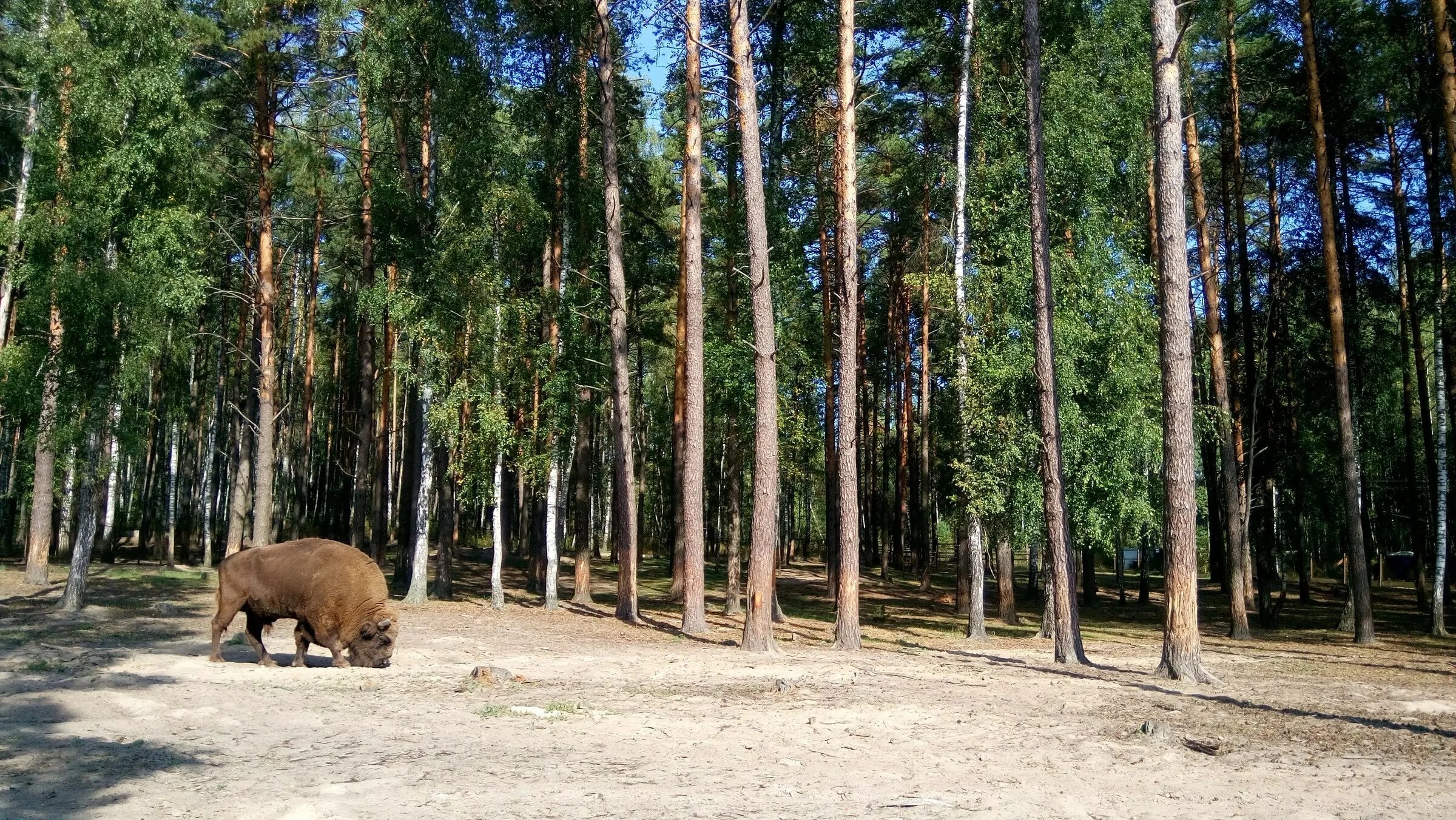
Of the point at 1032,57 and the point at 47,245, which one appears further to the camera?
the point at 47,245

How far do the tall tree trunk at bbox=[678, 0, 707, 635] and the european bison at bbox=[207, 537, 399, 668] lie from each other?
6.31m

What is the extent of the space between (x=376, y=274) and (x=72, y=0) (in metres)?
14.8

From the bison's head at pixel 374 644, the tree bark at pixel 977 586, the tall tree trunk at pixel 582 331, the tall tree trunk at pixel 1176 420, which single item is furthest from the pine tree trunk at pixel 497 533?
the tall tree trunk at pixel 1176 420

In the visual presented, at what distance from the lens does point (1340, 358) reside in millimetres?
22094

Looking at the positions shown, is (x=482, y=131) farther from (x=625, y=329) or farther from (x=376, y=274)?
(x=376, y=274)

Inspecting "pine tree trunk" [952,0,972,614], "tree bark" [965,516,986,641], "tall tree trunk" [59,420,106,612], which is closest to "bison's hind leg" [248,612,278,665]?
"tall tree trunk" [59,420,106,612]

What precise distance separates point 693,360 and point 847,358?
3.04m

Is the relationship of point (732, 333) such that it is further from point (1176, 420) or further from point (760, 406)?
point (1176, 420)

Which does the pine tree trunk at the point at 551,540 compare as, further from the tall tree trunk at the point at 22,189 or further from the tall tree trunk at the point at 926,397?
the tall tree trunk at the point at 22,189

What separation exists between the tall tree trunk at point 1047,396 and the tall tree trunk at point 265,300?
52.3 feet

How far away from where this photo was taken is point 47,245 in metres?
18.5

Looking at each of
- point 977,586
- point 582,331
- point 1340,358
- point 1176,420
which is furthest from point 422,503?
point 1340,358

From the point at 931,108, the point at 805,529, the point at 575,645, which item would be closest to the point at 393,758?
Answer: the point at 575,645

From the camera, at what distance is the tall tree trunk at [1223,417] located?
21969 millimetres
